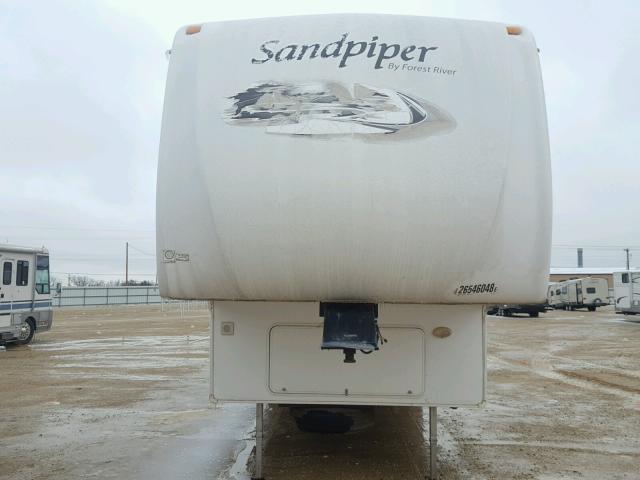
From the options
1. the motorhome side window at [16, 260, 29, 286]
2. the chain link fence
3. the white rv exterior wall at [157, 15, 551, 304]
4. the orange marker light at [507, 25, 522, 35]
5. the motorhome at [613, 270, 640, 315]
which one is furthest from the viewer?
the chain link fence

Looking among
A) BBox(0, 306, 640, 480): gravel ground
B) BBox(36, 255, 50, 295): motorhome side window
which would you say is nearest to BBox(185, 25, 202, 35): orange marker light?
BBox(0, 306, 640, 480): gravel ground

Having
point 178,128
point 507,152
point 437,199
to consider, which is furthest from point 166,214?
point 507,152

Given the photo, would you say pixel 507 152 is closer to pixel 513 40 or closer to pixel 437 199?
pixel 437 199

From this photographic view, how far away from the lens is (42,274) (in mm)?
17672

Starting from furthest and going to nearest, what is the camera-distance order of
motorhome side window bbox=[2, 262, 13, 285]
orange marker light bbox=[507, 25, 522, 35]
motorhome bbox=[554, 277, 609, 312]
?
motorhome bbox=[554, 277, 609, 312]
motorhome side window bbox=[2, 262, 13, 285]
orange marker light bbox=[507, 25, 522, 35]

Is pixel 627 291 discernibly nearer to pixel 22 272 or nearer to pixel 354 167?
pixel 22 272

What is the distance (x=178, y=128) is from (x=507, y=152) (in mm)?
2348

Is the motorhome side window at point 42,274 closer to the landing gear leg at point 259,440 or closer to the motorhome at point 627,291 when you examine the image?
the landing gear leg at point 259,440

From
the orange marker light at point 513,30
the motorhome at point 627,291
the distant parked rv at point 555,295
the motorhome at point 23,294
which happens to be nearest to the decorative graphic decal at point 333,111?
the orange marker light at point 513,30

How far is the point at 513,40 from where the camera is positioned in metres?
4.43

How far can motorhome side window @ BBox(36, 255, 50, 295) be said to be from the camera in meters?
17.5

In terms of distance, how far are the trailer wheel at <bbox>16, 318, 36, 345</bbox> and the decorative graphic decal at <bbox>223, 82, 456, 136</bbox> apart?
1545 centimetres

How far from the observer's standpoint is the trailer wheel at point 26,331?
17.1 meters

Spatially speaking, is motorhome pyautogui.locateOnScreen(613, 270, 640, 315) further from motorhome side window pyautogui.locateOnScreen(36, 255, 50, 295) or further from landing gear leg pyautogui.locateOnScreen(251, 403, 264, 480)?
landing gear leg pyautogui.locateOnScreen(251, 403, 264, 480)
